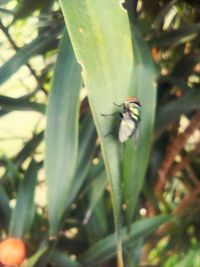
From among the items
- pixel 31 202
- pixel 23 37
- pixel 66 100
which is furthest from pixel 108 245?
pixel 23 37

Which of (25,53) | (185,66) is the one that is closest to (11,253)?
(25,53)

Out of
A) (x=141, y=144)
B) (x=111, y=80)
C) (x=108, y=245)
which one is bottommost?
(x=108, y=245)

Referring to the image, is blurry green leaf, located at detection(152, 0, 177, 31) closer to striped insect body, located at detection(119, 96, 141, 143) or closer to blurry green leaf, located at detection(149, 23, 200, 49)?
blurry green leaf, located at detection(149, 23, 200, 49)

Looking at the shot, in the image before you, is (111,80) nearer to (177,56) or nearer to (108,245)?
(108,245)

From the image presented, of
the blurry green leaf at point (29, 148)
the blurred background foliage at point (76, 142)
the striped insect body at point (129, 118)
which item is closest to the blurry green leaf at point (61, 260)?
the blurred background foliage at point (76, 142)

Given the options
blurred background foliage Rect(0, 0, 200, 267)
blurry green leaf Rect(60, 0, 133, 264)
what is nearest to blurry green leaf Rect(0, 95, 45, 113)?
blurred background foliage Rect(0, 0, 200, 267)

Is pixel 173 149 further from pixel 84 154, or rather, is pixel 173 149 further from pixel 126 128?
pixel 126 128

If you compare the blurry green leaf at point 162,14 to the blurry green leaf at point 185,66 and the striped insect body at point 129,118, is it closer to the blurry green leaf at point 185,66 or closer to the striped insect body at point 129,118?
the blurry green leaf at point 185,66
